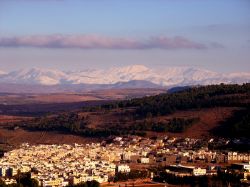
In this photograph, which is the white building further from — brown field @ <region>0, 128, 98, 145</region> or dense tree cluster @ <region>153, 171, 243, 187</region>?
brown field @ <region>0, 128, 98, 145</region>

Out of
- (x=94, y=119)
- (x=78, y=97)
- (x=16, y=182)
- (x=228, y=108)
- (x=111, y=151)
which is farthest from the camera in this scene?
(x=78, y=97)

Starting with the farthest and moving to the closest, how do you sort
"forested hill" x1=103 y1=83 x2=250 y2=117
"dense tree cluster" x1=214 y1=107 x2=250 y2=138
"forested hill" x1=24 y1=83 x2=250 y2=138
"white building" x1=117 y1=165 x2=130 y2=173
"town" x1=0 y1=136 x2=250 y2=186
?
"forested hill" x1=103 y1=83 x2=250 y2=117, "forested hill" x1=24 y1=83 x2=250 y2=138, "dense tree cluster" x1=214 y1=107 x2=250 y2=138, "white building" x1=117 y1=165 x2=130 y2=173, "town" x1=0 y1=136 x2=250 y2=186

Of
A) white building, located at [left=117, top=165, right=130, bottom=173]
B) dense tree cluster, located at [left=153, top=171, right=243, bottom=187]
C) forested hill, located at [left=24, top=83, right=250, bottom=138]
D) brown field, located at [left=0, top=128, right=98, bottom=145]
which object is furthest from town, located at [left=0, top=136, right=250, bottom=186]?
brown field, located at [left=0, top=128, right=98, bottom=145]

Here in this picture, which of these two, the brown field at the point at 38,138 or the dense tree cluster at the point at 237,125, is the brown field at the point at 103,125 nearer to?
the brown field at the point at 38,138

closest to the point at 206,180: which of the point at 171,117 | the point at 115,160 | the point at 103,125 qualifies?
the point at 115,160

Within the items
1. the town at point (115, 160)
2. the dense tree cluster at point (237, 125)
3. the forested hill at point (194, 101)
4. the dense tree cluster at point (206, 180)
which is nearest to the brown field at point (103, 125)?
the dense tree cluster at point (237, 125)

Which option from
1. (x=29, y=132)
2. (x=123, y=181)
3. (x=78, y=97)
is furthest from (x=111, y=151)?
(x=78, y=97)

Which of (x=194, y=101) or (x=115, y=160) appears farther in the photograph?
(x=194, y=101)

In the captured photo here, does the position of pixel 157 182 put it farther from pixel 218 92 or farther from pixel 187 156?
pixel 218 92

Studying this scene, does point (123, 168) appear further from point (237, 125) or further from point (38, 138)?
point (38, 138)
